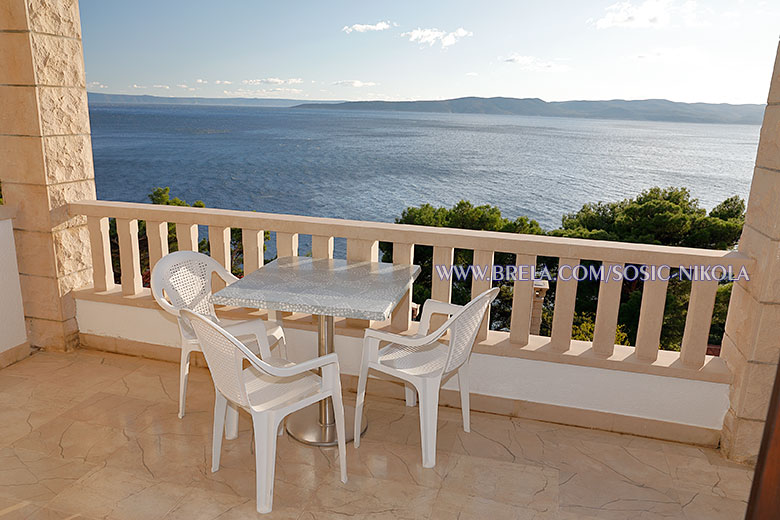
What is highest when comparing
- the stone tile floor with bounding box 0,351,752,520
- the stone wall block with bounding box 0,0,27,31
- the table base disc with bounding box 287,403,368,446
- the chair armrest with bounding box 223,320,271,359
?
the stone wall block with bounding box 0,0,27,31

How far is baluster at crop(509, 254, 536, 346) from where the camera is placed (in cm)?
316

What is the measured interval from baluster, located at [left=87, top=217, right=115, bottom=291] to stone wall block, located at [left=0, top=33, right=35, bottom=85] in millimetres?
925

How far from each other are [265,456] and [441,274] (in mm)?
1388

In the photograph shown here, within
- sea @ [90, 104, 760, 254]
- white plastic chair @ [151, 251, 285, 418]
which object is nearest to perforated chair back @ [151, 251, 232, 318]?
white plastic chair @ [151, 251, 285, 418]

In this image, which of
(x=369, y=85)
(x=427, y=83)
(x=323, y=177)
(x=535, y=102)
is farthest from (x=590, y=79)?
(x=323, y=177)

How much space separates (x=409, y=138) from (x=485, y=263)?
46155mm

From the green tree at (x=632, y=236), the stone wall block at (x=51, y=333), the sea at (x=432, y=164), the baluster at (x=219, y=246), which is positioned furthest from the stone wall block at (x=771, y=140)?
the sea at (x=432, y=164)

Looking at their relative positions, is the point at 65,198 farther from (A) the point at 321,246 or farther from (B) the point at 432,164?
(B) the point at 432,164

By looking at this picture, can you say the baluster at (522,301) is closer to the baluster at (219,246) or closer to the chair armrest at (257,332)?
the chair armrest at (257,332)

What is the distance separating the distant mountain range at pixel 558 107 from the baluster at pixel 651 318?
130 feet

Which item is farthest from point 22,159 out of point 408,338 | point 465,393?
point 465,393

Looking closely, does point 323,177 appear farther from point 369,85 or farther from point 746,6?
point 746,6

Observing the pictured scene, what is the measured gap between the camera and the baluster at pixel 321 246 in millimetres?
3414

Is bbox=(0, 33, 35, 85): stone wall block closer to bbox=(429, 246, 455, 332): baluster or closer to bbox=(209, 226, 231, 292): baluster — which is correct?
bbox=(209, 226, 231, 292): baluster
